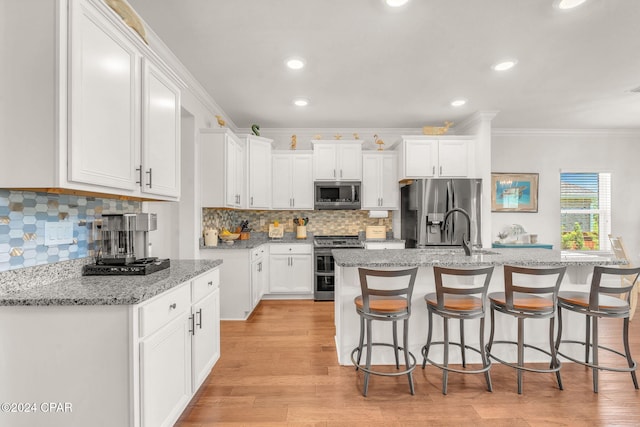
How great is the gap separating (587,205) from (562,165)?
81cm

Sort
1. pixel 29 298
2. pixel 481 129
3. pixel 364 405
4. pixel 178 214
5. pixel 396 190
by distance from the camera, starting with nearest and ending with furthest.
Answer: pixel 29 298, pixel 364 405, pixel 178 214, pixel 481 129, pixel 396 190

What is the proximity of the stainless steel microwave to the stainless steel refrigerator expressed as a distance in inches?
34.7

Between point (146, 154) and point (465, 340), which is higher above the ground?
point (146, 154)

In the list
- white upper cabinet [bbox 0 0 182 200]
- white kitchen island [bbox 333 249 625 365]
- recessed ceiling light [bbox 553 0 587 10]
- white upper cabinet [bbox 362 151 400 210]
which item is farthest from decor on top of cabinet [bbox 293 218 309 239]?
recessed ceiling light [bbox 553 0 587 10]

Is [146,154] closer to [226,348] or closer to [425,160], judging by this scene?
[226,348]

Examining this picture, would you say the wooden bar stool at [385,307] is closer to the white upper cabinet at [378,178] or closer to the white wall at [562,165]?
the white upper cabinet at [378,178]

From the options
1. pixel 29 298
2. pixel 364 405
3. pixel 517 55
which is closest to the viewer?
pixel 29 298

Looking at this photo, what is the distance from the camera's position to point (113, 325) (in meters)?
1.41

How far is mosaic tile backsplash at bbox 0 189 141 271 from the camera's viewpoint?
151 centimetres

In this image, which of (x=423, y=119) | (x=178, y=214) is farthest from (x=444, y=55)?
(x=178, y=214)

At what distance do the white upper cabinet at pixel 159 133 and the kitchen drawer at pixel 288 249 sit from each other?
249cm

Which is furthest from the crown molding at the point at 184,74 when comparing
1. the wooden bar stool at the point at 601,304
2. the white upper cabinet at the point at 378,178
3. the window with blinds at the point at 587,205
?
the window with blinds at the point at 587,205

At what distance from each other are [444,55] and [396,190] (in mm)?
2420

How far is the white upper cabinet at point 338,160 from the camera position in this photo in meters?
5.00
